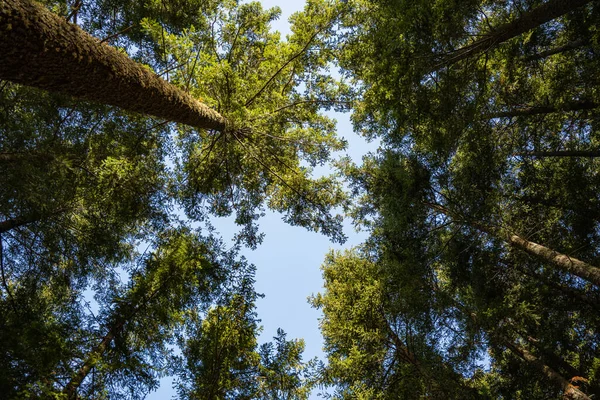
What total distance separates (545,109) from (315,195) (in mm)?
6151

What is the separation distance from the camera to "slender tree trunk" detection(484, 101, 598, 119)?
270 inches

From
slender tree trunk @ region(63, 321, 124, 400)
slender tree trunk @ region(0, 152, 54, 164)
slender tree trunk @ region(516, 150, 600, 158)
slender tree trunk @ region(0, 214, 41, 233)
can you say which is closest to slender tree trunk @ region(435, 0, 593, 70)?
slender tree trunk @ region(516, 150, 600, 158)

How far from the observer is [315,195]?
7973 mm

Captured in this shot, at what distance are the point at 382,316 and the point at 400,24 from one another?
7.04 m

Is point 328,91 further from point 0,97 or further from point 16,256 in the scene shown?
point 16,256

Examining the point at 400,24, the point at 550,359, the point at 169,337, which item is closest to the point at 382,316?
the point at 550,359

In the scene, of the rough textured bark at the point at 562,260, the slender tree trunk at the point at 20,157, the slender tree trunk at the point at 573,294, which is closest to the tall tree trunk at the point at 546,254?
the rough textured bark at the point at 562,260

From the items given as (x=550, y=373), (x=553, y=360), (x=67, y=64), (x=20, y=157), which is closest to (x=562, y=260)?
(x=550, y=373)

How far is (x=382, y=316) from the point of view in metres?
→ 8.16

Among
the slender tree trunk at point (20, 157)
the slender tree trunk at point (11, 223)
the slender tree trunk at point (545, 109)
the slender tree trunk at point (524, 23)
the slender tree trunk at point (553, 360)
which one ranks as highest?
the slender tree trunk at point (545, 109)

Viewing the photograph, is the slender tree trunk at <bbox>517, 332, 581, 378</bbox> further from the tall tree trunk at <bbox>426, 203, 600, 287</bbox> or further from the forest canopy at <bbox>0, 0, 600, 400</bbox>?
the tall tree trunk at <bbox>426, 203, 600, 287</bbox>

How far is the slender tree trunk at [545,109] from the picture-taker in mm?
6859

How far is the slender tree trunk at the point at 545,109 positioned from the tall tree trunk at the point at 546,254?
109 inches

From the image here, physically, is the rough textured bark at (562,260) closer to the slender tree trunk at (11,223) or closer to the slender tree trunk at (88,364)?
the slender tree trunk at (88,364)
